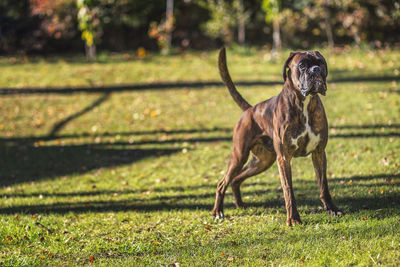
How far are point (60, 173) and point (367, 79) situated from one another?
8.87m

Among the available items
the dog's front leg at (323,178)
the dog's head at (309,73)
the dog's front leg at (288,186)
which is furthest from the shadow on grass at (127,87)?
the dog's head at (309,73)

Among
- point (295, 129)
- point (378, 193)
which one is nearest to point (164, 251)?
point (295, 129)

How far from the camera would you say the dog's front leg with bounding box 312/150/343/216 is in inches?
176

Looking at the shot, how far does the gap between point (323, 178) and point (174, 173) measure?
3.35 m

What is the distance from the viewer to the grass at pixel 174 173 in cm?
425

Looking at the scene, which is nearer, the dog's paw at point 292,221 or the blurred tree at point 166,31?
the dog's paw at point 292,221

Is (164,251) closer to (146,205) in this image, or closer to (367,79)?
(146,205)

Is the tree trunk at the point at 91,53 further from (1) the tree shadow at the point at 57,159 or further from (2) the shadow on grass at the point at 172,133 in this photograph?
(1) the tree shadow at the point at 57,159

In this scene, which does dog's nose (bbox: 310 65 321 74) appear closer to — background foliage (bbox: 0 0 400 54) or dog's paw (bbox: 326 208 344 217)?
dog's paw (bbox: 326 208 344 217)

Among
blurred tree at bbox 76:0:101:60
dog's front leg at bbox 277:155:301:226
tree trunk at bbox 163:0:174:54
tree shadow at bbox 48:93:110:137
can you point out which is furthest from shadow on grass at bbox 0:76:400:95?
dog's front leg at bbox 277:155:301:226

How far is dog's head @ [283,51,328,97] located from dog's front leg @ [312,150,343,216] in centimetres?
76

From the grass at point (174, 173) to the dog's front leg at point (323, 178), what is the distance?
0.43 feet

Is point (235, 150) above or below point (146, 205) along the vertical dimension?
above

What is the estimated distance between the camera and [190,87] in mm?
13328
